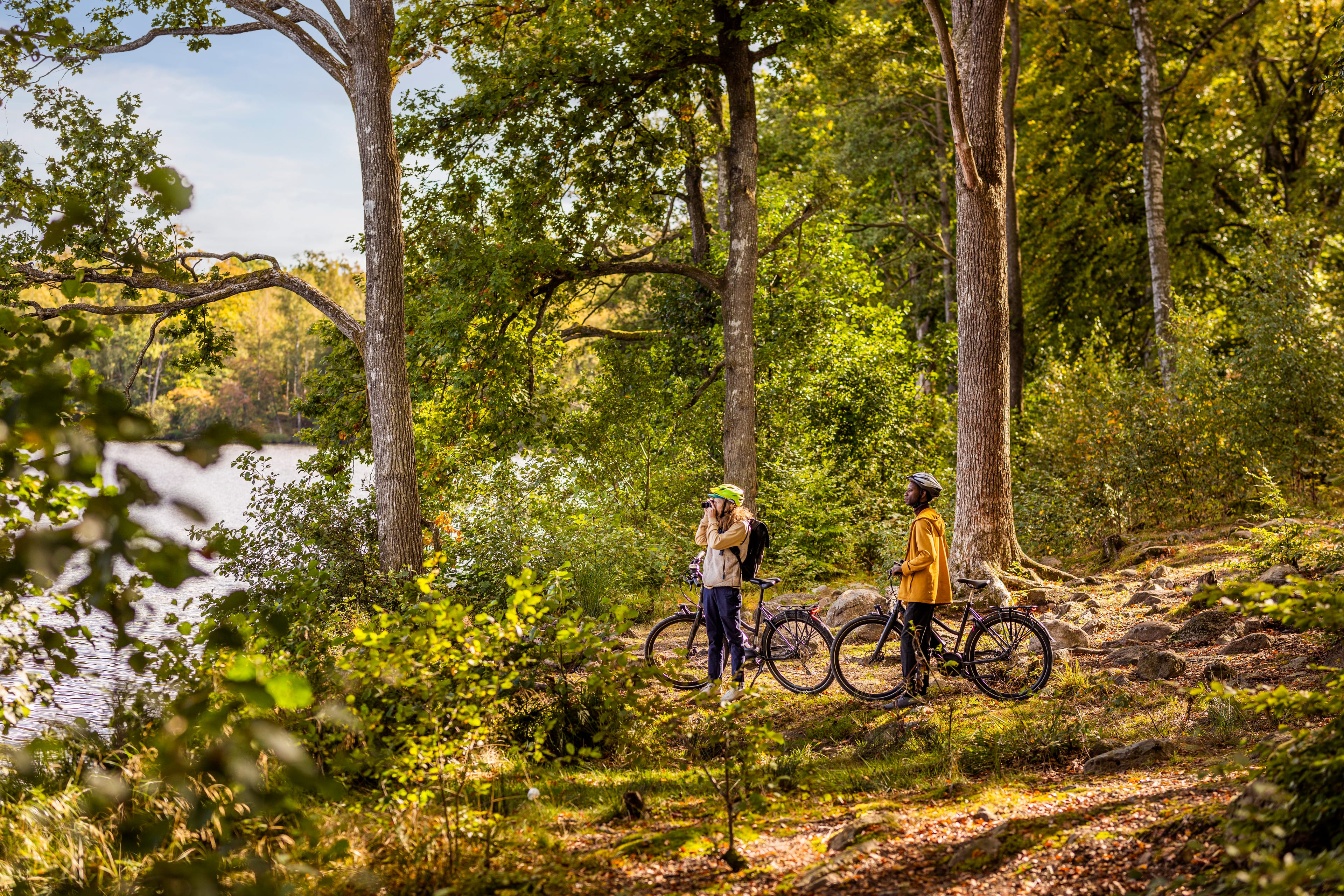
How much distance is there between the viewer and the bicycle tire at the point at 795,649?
785cm

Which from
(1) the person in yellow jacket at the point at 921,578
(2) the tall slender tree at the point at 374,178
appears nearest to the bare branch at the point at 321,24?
(2) the tall slender tree at the point at 374,178

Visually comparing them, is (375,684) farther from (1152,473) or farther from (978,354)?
(1152,473)

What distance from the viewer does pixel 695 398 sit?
51.1ft

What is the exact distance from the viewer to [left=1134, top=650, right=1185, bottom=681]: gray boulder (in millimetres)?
6434

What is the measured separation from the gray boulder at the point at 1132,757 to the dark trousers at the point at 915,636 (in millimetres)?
1869

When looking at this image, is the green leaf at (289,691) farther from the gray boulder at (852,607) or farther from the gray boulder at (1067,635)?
the gray boulder at (852,607)

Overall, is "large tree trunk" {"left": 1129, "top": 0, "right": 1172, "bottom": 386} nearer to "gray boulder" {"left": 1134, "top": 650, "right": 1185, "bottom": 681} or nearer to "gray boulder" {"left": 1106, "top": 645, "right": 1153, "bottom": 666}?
"gray boulder" {"left": 1106, "top": 645, "right": 1153, "bottom": 666}

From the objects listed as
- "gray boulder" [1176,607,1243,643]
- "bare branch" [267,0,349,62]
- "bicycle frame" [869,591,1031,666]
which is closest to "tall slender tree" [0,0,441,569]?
"bare branch" [267,0,349,62]

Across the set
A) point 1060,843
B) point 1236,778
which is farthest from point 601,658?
point 1236,778

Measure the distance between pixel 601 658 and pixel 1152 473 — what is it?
32.7 feet

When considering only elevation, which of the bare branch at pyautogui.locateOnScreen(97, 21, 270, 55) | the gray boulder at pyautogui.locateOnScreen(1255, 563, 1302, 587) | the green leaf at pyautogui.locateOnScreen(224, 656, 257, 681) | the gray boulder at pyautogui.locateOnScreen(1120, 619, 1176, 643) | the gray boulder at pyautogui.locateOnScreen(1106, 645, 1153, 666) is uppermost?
the bare branch at pyautogui.locateOnScreen(97, 21, 270, 55)

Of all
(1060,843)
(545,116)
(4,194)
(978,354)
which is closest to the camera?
(4,194)

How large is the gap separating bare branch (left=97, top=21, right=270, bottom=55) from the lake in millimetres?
4635

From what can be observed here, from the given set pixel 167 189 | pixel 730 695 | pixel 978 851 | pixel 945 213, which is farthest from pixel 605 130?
pixel 945 213
